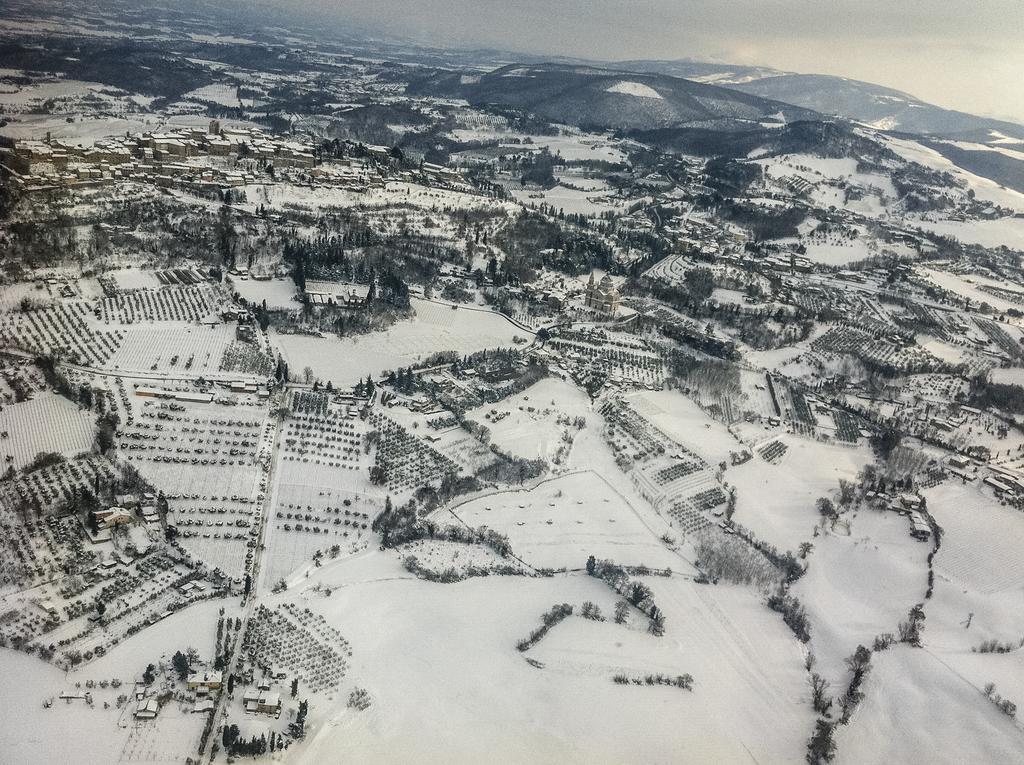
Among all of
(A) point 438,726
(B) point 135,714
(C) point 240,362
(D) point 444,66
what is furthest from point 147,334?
(D) point 444,66

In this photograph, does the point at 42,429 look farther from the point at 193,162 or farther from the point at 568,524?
the point at 193,162

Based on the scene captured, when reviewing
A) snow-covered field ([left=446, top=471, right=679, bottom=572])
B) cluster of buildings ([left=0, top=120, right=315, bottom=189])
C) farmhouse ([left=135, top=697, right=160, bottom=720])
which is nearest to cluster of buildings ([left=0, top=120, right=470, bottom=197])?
cluster of buildings ([left=0, top=120, right=315, bottom=189])

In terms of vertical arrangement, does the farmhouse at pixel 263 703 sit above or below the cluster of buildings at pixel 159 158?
A: below

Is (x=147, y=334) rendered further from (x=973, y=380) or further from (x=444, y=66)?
(x=444, y=66)

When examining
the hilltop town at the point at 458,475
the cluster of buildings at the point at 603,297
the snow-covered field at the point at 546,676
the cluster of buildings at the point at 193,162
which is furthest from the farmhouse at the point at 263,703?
the cluster of buildings at the point at 193,162

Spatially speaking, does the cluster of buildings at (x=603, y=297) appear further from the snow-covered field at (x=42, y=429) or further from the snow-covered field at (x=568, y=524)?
the snow-covered field at (x=42, y=429)

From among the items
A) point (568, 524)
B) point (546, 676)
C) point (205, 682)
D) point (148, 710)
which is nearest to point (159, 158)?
point (568, 524)

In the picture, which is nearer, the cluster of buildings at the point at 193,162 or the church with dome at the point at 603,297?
the cluster of buildings at the point at 193,162

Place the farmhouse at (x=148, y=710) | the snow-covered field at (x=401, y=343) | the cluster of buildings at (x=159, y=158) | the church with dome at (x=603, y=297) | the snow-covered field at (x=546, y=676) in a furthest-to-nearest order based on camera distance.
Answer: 1. the church with dome at (x=603, y=297)
2. the cluster of buildings at (x=159, y=158)
3. the snow-covered field at (x=401, y=343)
4. the snow-covered field at (x=546, y=676)
5. the farmhouse at (x=148, y=710)

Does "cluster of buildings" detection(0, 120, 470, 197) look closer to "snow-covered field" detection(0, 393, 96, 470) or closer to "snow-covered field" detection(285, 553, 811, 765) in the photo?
"snow-covered field" detection(0, 393, 96, 470)
